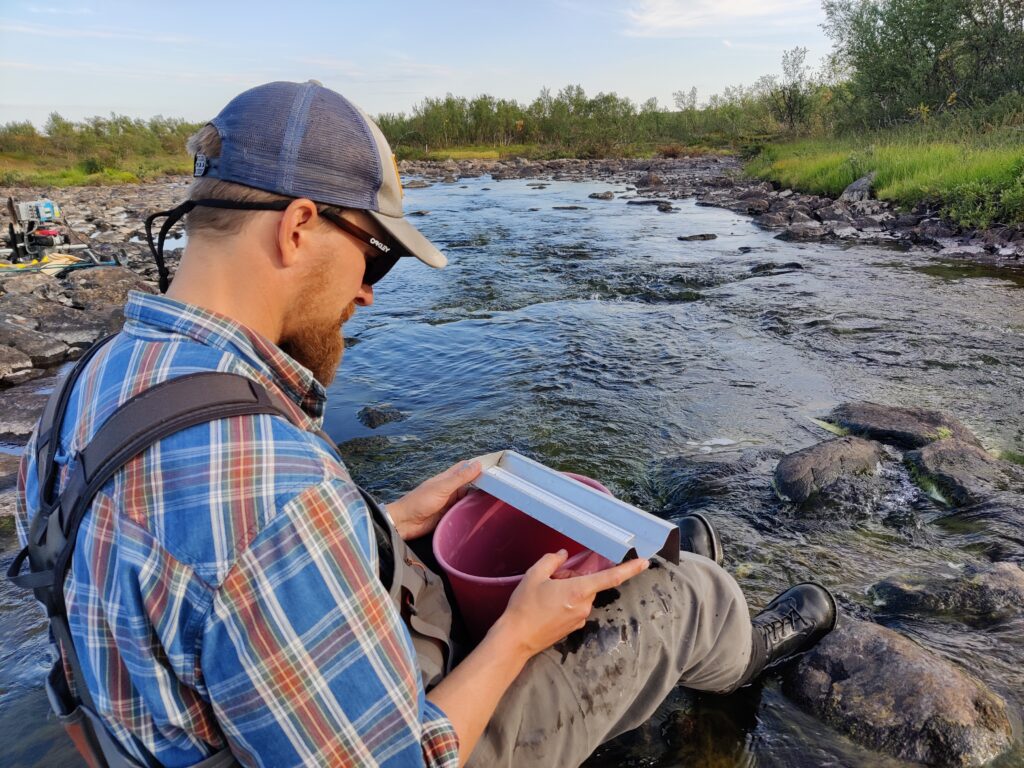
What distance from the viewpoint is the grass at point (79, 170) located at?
116 feet

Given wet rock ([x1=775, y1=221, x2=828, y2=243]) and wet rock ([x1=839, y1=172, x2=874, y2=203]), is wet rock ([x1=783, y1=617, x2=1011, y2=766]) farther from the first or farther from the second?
wet rock ([x1=839, y1=172, x2=874, y2=203])

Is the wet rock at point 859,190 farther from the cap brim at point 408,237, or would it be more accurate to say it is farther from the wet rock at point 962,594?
the cap brim at point 408,237

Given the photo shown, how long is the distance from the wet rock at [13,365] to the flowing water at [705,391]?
3395 mm

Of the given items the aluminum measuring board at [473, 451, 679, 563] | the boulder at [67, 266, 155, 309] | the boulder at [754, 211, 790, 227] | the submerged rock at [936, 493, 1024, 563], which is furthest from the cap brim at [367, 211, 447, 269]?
the boulder at [754, 211, 790, 227]

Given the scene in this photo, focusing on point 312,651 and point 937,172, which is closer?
point 312,651

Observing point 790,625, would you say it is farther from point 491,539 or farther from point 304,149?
point 304,149

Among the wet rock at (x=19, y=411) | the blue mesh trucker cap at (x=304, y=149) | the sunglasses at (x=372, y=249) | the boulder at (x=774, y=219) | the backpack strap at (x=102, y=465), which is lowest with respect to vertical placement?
the wet rock at (x=19, y=411)

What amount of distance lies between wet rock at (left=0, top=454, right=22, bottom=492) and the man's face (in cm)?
406

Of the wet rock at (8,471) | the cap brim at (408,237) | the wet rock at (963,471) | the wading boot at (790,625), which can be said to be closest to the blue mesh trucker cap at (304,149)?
the cap brim at (408,237)

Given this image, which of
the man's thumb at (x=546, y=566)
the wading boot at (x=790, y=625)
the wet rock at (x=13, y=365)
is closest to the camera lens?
the man's thumb at (x=546, y=566)

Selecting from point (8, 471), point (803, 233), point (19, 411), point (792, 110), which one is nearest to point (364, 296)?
point (8, 471)

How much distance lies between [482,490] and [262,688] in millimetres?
1358

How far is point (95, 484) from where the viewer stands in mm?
1091

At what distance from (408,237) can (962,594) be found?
2.96 metres
